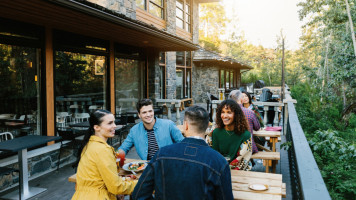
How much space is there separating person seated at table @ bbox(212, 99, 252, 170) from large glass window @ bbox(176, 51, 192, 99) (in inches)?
487

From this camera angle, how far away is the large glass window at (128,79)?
29.0ft

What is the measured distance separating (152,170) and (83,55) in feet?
19.4

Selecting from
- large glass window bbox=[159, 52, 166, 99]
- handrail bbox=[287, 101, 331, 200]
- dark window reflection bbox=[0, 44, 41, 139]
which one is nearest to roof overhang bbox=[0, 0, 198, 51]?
dark window reflection bbox=[0, 44, 41, 139]

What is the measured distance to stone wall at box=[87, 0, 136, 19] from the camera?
8.18 m

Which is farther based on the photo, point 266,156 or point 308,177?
point 266,156

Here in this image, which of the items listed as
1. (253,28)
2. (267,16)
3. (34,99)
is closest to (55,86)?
(34,99)

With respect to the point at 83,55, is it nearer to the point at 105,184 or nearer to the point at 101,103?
the point at 101,103

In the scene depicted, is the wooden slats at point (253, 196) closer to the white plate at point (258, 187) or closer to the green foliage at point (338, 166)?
the white plate at point (258, 187)

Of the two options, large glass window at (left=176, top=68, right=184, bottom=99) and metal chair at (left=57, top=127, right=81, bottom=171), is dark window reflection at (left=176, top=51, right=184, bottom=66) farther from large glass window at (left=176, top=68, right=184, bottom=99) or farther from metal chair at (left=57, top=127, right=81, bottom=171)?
metal chair at (left=57, top=127, right=81, bottom=171)

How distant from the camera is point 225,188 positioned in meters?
1.77

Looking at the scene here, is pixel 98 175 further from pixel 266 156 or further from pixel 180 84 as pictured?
pixel 180 84

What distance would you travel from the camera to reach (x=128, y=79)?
955 centimetres

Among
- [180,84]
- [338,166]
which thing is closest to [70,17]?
[338,166]

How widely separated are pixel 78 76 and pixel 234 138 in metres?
4.88
